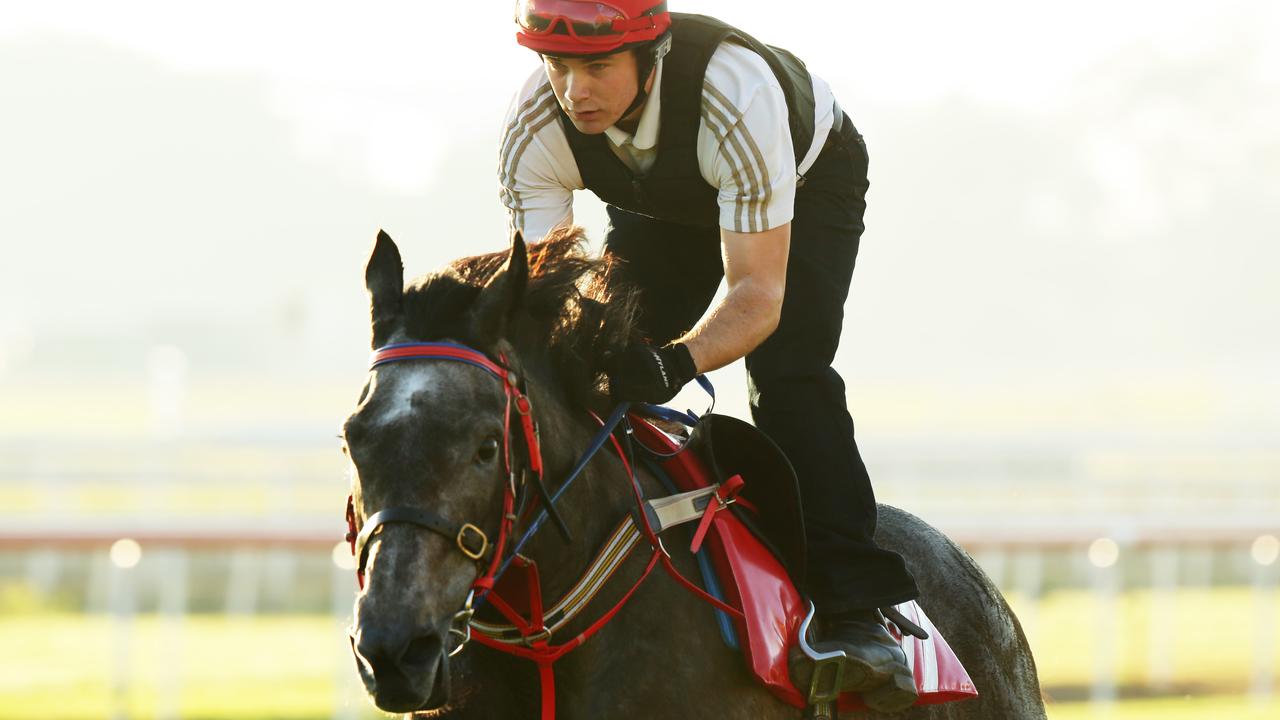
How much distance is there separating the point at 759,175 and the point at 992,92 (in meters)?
112

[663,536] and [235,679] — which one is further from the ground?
[663,536]

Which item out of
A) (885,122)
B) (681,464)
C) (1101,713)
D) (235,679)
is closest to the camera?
(681,464)

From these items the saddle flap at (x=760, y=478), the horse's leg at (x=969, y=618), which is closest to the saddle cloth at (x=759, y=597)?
the saddle flap at (x=760, y=478)

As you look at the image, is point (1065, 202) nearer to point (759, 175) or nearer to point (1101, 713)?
point (1101, 713)

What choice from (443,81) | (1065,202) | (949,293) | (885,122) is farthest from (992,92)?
(443,81)

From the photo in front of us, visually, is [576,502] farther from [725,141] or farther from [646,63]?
[646,63]

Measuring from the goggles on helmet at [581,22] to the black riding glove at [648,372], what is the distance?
23.0 inches

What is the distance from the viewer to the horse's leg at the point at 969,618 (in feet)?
13.0

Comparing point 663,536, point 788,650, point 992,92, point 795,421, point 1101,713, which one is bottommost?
point 1101,713

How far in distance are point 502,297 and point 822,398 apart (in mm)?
829

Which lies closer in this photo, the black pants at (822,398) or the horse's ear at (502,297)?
the horse's ear at (502,297)

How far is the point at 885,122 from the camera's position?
359 ft

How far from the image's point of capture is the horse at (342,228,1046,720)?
100 inches

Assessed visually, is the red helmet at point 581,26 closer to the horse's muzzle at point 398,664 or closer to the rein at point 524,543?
the rein at point 524,543
